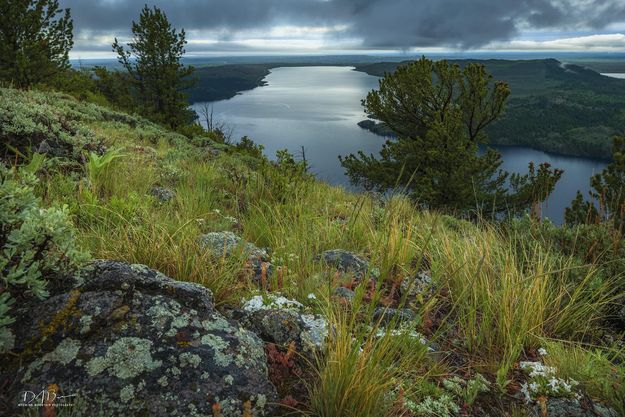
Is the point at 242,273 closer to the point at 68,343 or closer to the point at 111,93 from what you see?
the point at 68,343

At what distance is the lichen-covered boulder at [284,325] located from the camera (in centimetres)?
221

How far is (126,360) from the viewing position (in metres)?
1.63

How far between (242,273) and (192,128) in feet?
95.6

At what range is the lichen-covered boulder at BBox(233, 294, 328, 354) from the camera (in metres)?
2.21

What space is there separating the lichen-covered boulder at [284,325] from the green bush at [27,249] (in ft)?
3.29

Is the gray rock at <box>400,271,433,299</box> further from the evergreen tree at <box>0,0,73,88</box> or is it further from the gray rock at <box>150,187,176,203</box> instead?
the evergreen tree at <box>0,0,73,88</box>

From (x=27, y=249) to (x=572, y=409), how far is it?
292 cm

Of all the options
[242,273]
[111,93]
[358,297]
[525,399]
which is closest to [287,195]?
[242,273]

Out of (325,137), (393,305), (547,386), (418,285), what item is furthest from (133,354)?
(325,137)

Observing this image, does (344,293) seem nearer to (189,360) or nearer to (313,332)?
(313,332)

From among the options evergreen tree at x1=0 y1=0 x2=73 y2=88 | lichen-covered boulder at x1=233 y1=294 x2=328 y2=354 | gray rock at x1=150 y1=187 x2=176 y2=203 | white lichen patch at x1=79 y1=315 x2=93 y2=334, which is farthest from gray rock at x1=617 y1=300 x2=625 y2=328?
evergreen tree at x1=0 y1=0 x2=73 y2=88

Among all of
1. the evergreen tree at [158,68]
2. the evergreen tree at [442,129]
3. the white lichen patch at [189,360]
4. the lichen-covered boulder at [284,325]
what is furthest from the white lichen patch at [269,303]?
the evergreen tree at [158,68]

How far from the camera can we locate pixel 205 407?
1601 mm

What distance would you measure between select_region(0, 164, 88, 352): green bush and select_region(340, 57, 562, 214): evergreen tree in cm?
1663
